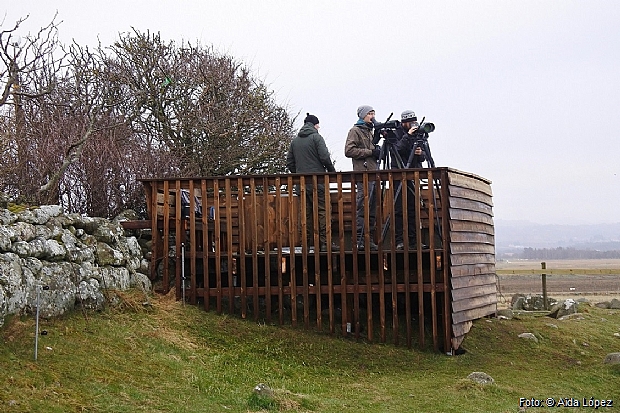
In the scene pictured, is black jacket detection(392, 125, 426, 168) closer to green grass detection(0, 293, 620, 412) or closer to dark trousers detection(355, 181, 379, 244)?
dark trousers detection(355, 181, 379, 244)

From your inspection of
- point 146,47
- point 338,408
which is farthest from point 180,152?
point 338,408

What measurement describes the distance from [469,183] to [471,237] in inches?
30.9

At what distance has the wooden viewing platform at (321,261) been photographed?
10.2 meters

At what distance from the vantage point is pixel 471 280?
11.0 metres

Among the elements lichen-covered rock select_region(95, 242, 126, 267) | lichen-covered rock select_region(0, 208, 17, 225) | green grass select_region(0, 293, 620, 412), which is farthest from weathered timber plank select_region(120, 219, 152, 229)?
lichen-covered rock select_region(0, 208, 17, 225)

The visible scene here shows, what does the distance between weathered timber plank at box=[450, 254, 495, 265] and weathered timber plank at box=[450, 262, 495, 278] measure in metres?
0.04

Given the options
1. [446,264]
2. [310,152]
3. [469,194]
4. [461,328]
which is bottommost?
[461,328]

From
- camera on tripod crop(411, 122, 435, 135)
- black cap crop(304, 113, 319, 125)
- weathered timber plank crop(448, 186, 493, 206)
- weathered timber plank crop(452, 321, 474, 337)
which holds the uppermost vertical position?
black cap crop(304, 113, 319, 125)

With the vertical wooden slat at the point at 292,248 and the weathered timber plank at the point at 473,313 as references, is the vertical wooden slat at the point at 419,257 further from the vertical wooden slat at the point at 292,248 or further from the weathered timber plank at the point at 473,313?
the vertical wooden slat at the point at 292,248

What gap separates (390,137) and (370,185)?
1.03 m

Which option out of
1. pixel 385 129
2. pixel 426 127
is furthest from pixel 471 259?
pixel 385 129

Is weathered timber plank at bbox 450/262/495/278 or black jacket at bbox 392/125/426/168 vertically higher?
black jacket at bbox 392/125/426/168

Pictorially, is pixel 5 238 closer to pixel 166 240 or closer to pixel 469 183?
pixel 166 240

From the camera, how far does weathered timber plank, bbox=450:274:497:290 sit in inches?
405
